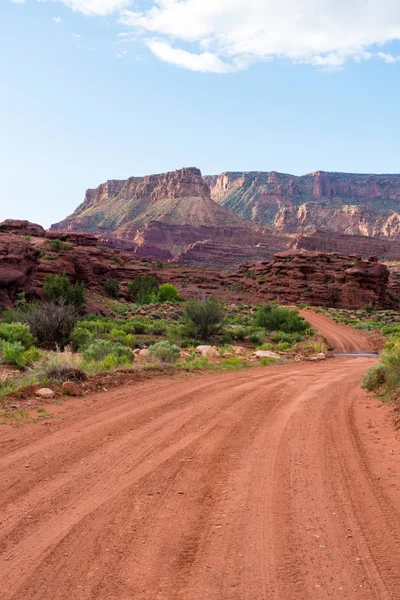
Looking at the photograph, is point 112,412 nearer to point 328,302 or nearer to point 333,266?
point 328,302

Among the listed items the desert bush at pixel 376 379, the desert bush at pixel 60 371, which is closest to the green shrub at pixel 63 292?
the desert bush at pixel 60 371

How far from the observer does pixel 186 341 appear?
22.9 metres

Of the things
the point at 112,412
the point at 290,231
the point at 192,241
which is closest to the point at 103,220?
the point at 192,241

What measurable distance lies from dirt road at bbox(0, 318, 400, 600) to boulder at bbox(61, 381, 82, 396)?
1428mm

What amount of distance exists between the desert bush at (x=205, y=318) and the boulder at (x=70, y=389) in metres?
15.0

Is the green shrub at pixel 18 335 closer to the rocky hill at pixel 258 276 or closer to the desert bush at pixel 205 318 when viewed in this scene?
the desert bush at pixel 205 318

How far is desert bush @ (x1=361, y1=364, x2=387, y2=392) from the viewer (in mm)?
11117

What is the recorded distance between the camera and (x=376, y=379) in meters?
11.2

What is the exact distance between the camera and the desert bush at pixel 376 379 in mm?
11117

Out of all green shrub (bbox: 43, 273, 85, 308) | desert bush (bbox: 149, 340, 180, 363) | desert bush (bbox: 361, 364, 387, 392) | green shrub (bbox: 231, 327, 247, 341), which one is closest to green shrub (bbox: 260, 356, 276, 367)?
desert bush (bbox: 149, 340, 180, 363)

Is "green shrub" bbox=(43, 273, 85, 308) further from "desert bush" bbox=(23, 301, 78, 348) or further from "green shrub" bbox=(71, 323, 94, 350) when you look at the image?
"desert bush" bbox=(23, 301, 78, 348)

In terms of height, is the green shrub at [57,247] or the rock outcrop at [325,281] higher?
the green shrub at [57,247]

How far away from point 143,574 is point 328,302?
6237 cm

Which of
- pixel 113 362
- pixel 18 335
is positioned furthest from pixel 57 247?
pixel 113 362
